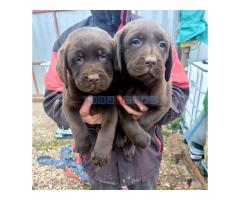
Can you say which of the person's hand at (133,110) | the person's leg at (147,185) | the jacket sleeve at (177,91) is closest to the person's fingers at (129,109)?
the person's hand at (133,110)

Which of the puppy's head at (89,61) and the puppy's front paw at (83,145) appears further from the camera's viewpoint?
the puppy's front paw at (83,145)

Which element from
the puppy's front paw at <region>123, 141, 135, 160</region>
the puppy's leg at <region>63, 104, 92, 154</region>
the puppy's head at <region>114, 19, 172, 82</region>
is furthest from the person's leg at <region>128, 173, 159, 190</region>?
the puppy's head at <region>114, 19, 172, 82</region>

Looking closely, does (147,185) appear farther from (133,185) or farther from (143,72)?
(143,72)

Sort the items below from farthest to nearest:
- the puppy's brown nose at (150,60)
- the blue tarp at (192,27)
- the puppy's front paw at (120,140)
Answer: the blue tarp at (192,27)
the puppy's front paw at (120,140)
the puppy's brown nose at (150,60)

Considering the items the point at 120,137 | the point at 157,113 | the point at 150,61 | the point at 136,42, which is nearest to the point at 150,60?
the point at 150,61

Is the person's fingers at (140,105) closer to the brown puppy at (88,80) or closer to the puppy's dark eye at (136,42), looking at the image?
the brown puppy at (88,80)
